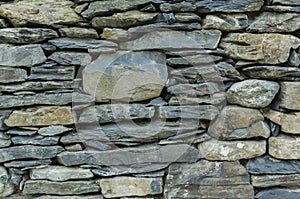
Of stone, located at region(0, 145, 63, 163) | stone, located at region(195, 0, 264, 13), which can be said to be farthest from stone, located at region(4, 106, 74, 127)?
stone, located at region(195, 0, 264, 13)

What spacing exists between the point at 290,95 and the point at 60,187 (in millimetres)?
1179

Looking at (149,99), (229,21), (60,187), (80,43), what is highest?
(229,21)

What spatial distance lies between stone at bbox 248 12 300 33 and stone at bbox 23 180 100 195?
1086mm

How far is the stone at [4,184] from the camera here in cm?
146

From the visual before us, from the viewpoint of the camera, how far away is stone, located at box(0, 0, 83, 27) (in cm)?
138

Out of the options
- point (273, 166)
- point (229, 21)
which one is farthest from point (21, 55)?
point (273, 166)

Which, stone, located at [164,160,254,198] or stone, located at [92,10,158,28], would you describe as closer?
stone, located at [92,10,158,28]

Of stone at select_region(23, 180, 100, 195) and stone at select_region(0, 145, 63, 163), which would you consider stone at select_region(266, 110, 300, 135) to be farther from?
stone at select_region(0, 145, 63, 163)

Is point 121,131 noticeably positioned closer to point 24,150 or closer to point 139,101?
point 139,101

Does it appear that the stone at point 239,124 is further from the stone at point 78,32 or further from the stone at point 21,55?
the stone at point 21,55

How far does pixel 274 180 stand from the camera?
1.45 meters

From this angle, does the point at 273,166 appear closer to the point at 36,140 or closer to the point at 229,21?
the point at 229,21

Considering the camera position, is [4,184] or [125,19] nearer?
[125,19]

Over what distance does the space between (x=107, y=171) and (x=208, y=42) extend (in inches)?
30.7
